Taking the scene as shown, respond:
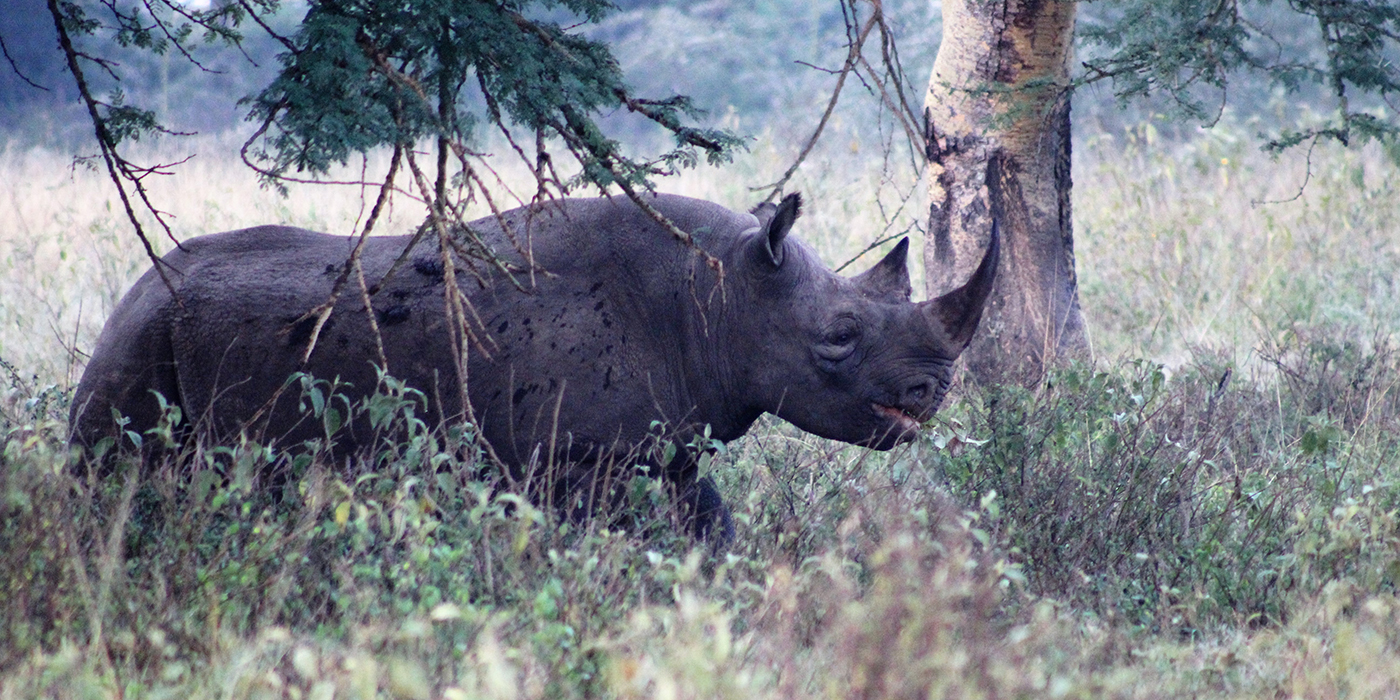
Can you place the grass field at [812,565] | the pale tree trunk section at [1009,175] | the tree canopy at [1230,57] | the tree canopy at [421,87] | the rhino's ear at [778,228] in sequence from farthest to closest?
the pale tree trunk section at [1009,175], the tree canopy at [1230,57], the rhino's ear at [778,228], the tree canopy at [421,87], the grass field at [812,565]

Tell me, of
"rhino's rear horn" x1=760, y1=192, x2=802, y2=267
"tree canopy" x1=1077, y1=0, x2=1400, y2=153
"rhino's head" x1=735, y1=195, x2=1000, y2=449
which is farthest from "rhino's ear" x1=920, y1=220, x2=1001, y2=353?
"tree canopy" x1=1077, y1=0, x2=1400, y2=153

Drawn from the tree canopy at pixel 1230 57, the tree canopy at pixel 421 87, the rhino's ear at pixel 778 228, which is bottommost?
the rhino's ear at pixel 778 228

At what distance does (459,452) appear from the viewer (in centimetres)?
506

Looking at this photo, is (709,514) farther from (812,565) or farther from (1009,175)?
(1009,175)

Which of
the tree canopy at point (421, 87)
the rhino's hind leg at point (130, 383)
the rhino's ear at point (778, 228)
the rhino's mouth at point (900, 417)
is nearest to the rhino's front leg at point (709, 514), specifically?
the rhino's mouth at point (900, 417)

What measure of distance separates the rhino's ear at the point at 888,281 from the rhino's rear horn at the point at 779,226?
0.40m

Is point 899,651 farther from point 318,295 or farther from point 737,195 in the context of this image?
point 737,195

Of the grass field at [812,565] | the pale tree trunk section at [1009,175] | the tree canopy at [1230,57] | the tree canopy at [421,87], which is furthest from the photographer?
the pale tree trunk section at [1009,175]

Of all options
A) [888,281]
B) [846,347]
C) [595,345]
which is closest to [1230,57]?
[888,281]

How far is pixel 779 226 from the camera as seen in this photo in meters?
5.12

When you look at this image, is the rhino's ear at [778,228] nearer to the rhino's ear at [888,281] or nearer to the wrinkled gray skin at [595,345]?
the wrinkled gray skin at [595,345]

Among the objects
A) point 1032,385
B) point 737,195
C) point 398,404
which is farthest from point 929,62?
point 398,404

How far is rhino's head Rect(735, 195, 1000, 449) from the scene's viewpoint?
522cm

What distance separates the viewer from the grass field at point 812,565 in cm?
312
